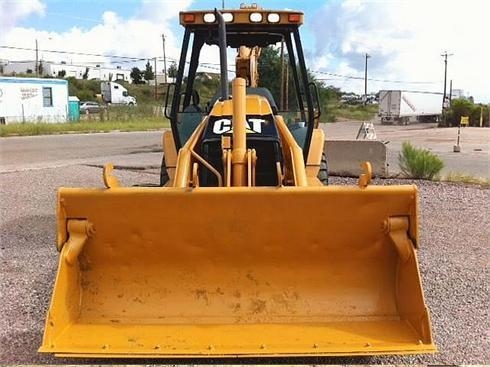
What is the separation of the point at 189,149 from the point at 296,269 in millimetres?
1296

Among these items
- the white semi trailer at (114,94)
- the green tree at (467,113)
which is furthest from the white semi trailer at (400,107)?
the white semi trailer at (114,94)

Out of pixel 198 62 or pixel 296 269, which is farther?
pixel 198 62

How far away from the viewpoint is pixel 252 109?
5.25 metres

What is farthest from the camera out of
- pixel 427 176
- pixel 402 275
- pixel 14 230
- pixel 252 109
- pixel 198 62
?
pixel 427 176

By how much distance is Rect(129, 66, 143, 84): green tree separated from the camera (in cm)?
8788

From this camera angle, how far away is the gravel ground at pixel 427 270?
13.0 feet

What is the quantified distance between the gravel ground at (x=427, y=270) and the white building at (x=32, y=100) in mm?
30306

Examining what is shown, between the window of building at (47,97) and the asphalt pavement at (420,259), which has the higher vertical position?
the window of building at (47,97)

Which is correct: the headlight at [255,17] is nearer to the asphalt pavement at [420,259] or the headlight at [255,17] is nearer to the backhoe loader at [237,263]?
the backhoe loader at [237,263]

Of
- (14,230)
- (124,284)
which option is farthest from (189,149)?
(14,230)

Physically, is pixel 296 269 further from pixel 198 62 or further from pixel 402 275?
pixel 198 62

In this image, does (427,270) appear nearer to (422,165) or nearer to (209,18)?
(209,18)

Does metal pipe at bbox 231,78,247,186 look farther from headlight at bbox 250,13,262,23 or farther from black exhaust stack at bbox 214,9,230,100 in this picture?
headlight at bbox 250,13,262,23

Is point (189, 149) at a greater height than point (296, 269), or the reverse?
point (189, 149)
